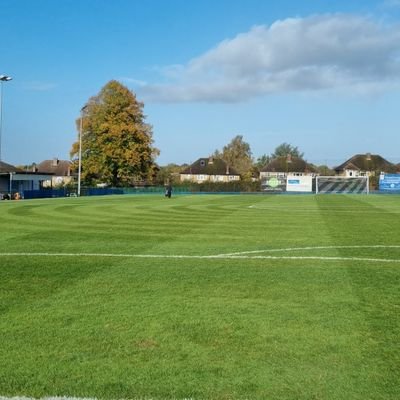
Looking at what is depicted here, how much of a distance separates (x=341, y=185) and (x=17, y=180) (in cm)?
5163

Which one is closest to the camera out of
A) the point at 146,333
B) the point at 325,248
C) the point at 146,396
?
the point at 146,396

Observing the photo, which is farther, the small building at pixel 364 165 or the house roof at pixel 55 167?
the small building at pixel 364 165

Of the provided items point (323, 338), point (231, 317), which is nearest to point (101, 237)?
point (231, 317)

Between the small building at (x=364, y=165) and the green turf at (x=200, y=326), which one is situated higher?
the small building at (x=364, y=165)

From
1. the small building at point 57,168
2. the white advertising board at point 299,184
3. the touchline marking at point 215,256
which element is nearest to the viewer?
the touchline marking at point 215,256

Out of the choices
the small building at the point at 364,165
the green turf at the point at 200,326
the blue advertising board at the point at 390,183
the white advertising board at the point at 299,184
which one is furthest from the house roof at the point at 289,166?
the green turf at the point at 200,326

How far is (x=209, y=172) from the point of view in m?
132

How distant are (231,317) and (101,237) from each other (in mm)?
8575

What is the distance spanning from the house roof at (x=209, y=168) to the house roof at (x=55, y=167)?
98.4 ft

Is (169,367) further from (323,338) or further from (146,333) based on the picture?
(323,338)

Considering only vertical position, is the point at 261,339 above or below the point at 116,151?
below

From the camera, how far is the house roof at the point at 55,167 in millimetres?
118875

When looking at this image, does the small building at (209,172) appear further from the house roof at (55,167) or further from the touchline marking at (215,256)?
the touchline marking at (215,256)

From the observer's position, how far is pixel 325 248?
11570mm
